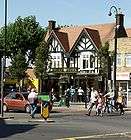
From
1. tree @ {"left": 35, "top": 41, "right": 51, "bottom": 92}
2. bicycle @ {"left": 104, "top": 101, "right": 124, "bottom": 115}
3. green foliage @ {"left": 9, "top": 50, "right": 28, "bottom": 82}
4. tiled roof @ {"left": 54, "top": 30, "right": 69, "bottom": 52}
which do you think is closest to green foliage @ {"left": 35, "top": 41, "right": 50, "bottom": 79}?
tree @ {"left": 35, "top": 41, "right": 51, "bottom": 92}

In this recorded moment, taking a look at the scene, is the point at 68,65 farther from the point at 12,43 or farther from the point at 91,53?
the point at 12,43

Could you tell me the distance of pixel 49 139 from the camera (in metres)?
18.2

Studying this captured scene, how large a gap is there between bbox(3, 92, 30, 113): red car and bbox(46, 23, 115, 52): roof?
31854 mm

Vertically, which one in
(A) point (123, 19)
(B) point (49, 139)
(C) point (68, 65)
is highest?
(A) point (123, 19)

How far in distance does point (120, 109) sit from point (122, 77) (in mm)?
25458

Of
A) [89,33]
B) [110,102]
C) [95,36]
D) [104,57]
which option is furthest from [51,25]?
[110,102]

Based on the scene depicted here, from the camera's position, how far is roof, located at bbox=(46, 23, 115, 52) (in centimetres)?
6850

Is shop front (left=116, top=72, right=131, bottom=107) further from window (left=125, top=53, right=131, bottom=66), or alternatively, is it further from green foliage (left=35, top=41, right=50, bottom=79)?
green foliage (left=35, top=41, right=50, bottom=79)

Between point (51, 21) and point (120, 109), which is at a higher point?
point (51, 21)

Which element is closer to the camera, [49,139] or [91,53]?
[49,139]

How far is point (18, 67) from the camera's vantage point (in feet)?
236

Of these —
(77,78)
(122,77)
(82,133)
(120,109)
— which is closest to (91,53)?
(77,78)

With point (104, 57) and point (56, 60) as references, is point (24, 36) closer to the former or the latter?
point (56, 60)

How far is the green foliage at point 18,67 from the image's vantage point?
72062mm
